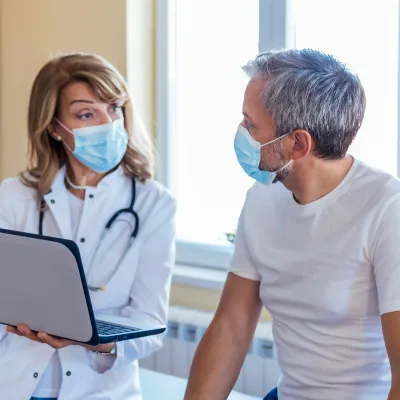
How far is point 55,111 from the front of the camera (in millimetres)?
1975

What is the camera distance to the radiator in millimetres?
2221

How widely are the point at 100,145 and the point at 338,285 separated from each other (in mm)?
795

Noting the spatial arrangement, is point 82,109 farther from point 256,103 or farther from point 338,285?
point 338,285

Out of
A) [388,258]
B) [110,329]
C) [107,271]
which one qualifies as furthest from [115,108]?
[388,258]

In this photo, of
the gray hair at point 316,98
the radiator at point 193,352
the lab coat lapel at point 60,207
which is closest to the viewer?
the gray hair at point 316,98

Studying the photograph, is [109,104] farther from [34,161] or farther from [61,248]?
[61,248]

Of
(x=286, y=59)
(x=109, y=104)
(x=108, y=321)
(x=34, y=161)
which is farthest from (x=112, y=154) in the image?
(x=286, y=59)

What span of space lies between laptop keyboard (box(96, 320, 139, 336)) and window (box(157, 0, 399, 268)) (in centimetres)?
98

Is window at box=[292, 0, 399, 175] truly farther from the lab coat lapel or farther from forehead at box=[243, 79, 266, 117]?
the lab coat lapel

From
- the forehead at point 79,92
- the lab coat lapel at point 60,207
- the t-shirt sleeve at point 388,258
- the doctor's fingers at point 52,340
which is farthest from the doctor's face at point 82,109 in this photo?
the t-shirt sleeve at point 388,258

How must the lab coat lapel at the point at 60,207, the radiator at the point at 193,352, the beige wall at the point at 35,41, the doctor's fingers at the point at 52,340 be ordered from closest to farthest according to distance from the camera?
the doctor's fingers at the point at 52,340, the lab coat lapel at the point at 60,207, the radiator at the point at 193,352, the beige wall at the point at 35,41

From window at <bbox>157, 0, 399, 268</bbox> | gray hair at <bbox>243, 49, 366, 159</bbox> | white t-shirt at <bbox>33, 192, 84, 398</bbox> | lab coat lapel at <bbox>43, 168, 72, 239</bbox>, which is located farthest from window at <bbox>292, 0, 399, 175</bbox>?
white t-shirt at <bbox>33, 192, 84, 398</bbox>

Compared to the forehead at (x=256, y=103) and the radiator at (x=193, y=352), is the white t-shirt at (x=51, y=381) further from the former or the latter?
the forehead at (x=256, y=103)

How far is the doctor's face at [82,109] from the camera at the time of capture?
1915mm
